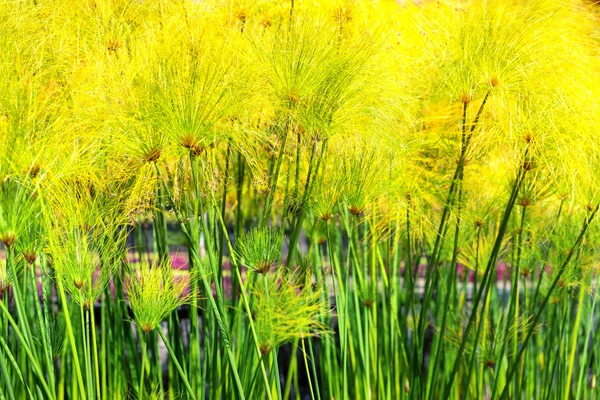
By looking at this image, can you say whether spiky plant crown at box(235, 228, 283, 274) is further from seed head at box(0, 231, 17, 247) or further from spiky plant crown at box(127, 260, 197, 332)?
seed head at box(0, 231, 17, 247)

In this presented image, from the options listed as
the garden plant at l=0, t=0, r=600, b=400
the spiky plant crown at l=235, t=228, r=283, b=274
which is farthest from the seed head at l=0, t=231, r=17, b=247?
the spiky plant crown at l=235, t=228, r=283, b=274

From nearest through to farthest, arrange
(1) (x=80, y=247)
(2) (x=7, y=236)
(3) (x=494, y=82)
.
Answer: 1. (2) (x=7, y=236)
2. (1) (x=80, y=247)
3. (3) (x=494, y=82)

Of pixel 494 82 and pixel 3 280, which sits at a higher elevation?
pixel 494 82

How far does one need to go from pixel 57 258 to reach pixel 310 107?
53 cm

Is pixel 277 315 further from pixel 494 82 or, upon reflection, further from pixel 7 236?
pixel 494 82

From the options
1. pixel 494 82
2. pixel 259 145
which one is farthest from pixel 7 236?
pixel 494 82

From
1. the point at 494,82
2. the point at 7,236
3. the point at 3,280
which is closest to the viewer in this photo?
the point at 7,236

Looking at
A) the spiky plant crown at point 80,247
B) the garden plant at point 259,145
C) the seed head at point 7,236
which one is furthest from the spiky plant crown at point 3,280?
the seed head at point 7,236

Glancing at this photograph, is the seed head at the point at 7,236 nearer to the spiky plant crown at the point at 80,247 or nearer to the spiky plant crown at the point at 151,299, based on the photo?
the spiky plant crown at the point at 80,247

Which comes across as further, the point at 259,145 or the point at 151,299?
the point at 259,145

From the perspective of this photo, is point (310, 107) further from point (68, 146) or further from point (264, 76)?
point (68, 146)

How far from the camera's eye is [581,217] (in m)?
1.96

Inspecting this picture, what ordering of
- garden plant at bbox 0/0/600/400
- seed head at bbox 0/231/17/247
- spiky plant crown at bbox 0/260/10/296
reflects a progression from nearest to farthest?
1. seed head at bbox 0/231/17/247
2. garden plant at bbox 0/0/600/400
3. spiky plant crown at bbox 0/260/10/296

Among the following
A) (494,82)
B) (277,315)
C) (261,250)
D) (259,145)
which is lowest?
(277,315)
